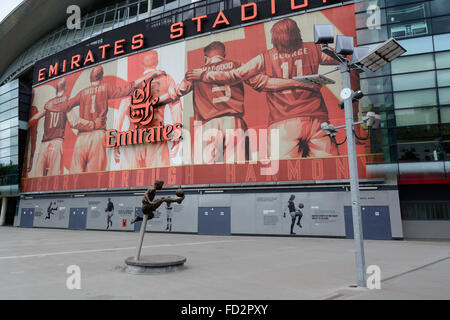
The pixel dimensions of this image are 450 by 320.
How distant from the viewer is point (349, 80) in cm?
762

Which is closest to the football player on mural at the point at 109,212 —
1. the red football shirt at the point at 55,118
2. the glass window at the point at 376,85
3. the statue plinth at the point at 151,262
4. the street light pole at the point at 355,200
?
the red football shirt at the point at 55,118

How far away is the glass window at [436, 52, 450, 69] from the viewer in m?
20.6

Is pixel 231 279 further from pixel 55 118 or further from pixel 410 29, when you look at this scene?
pixel 55 118

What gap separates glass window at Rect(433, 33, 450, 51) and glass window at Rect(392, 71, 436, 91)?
1831mm

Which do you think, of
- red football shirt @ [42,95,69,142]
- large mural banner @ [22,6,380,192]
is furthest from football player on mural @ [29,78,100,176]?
large mural banner @ [22,6,380,192]

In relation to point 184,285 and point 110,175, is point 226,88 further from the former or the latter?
point 184,285

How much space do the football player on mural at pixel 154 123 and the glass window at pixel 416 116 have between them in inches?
717

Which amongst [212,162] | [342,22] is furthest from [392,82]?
[212,162]

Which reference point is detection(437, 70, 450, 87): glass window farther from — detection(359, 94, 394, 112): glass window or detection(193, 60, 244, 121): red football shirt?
detection(193, 60, 244, 121): red football shirt

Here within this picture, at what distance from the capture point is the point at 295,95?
24766 mm

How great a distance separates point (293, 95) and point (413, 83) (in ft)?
27.4

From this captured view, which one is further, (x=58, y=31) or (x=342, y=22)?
(x=58, y=31)

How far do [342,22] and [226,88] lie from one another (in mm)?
10720

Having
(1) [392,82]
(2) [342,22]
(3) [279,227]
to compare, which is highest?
(2) [342,22]
